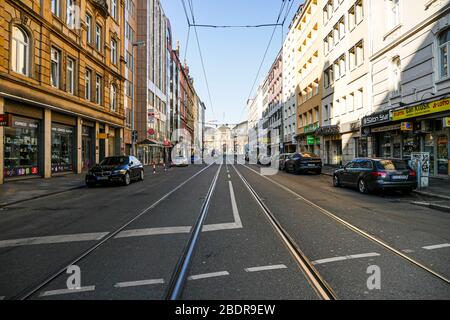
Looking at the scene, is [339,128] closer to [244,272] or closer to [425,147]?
[425,147]

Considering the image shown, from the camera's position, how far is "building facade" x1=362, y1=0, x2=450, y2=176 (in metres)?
14.1

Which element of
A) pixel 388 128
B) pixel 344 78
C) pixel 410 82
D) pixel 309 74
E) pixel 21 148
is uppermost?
pixel 309 74

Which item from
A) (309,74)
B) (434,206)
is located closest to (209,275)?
(434,206)

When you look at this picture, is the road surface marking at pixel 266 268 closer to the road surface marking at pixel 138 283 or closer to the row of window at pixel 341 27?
the road surface marking at pixel 138 283

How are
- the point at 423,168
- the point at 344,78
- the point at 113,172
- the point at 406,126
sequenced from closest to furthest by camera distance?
1. the point at 423,168
2. the point at 113,172
3. the point at 406,126
4. the point at 344,78

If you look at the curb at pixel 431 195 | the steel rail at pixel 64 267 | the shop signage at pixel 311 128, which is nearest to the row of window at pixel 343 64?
the shop signage at pixel 311 128

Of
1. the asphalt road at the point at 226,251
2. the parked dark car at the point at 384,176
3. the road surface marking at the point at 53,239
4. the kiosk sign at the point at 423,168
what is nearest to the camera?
the asphalt road at the point at 226,251

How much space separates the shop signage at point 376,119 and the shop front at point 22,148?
1947 cm

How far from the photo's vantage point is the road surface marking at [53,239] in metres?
5.10

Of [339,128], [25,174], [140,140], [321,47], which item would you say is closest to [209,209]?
[25,174]

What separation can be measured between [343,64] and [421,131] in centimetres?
1310

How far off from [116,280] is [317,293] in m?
2.19

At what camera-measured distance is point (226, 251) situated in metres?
4.50

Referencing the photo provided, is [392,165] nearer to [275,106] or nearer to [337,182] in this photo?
[337,182]
